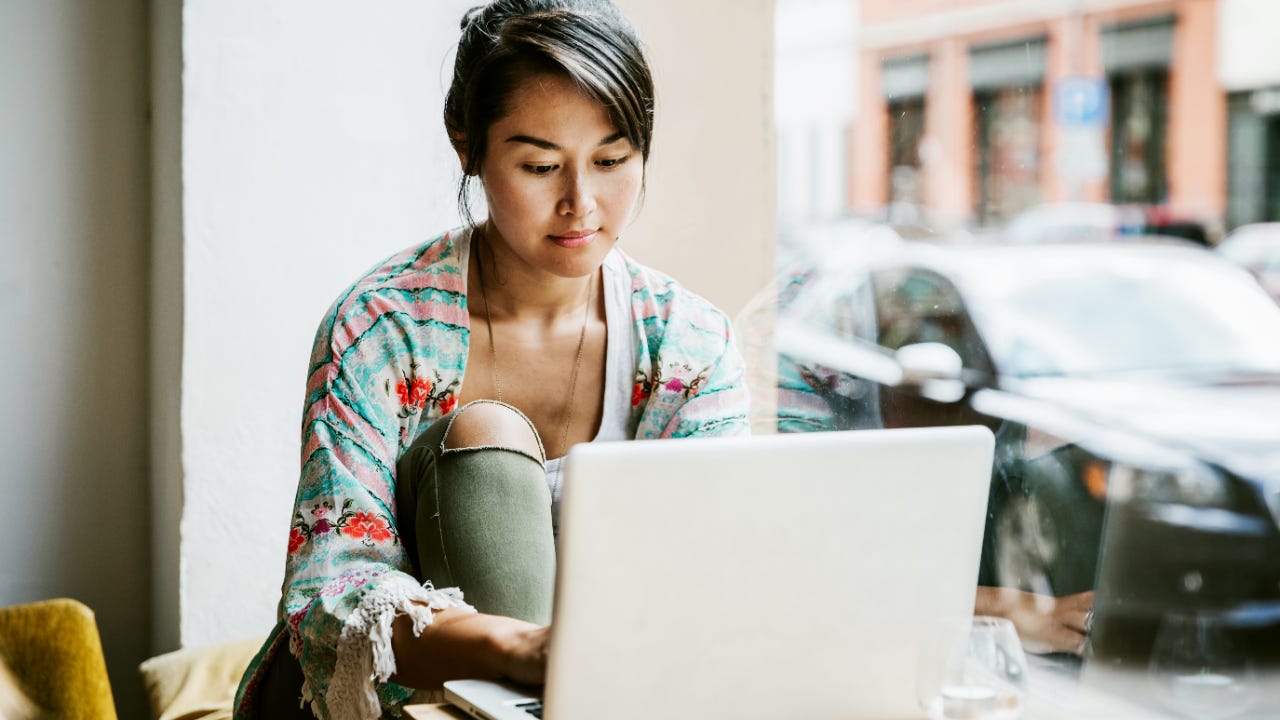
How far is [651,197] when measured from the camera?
220 centimetres

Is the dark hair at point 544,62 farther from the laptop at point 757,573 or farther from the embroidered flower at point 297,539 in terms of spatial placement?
the laptop at point 757,573

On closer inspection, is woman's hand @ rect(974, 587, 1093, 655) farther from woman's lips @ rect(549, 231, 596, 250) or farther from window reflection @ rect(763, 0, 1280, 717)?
woman's lips @ rect(549, 231, 596, 250)

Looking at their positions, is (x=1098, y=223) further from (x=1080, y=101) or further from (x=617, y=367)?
(x=617, y=367)

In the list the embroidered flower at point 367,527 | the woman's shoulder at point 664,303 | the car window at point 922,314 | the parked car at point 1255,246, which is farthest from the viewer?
the parked car at point 1255,246

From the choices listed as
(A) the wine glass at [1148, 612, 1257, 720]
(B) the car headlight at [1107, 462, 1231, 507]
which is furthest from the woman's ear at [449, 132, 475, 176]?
(B) the car headlight at [1107, 462, 1231, 507]

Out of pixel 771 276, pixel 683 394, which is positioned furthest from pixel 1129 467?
pixel 683 394

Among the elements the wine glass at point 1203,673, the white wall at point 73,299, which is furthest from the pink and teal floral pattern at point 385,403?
the white wall at point 73,299

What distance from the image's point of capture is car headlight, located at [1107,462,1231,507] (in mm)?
2332

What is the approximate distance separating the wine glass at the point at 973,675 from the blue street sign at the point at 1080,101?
6.96m

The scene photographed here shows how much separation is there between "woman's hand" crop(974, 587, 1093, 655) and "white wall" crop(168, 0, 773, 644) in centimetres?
104

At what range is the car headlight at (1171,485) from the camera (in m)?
2.33

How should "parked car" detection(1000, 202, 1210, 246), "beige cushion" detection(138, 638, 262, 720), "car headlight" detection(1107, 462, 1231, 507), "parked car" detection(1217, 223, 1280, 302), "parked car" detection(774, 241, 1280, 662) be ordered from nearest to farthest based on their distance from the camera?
1. "beige cushion" detection(138, 638, 262, 720)
2. "parked car" detection(774, 241, 1280, 662)
3. "car headlight" detection(1107, 462, 1231, 507)
4. "parked car" detection(1217, 223, 1280, 302)
5. "parked car" detection(1000, 202, 1210, 246)

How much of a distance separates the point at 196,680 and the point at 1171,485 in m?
1.72

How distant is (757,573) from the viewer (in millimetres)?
746
